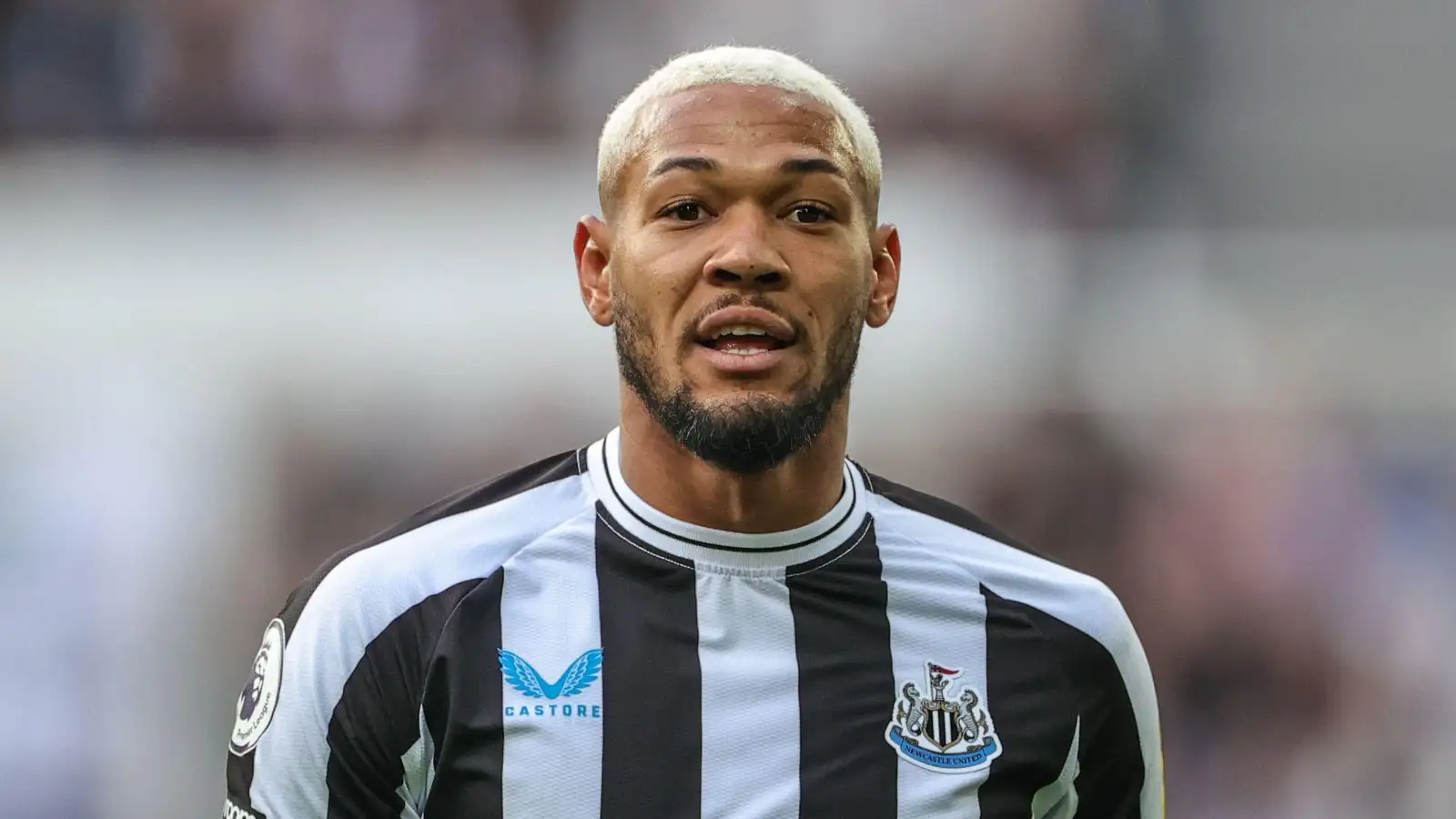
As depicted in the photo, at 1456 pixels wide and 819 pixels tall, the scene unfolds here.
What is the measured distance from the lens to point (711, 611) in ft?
6.19

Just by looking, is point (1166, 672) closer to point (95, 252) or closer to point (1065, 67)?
point (1065, 67)

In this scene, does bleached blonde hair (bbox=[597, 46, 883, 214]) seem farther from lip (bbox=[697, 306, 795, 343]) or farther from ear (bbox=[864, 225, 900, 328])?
lip (bbox=[697, 306, 795, 343])

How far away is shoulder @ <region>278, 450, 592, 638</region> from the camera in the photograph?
1.80 metres

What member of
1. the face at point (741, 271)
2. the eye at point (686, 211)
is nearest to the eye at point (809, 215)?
the face at point (741, 271)

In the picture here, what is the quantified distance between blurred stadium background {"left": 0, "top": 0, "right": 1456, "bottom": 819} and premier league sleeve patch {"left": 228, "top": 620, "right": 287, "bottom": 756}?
7.80 feet

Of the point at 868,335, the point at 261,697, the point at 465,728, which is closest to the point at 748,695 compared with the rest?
the point at 465,728

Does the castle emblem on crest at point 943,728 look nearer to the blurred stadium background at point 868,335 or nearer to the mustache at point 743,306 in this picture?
the mustache at point 743,306

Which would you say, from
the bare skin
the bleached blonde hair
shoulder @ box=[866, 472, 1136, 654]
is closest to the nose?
the bare skin

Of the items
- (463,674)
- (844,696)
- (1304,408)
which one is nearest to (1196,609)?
(1304,408)

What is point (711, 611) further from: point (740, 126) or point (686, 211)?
point (740, 126)

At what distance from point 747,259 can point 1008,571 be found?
60cm

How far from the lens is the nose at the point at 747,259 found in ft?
5.86

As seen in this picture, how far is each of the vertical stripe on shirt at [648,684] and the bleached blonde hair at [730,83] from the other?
1.60 ft

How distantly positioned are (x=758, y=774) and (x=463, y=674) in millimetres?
376
